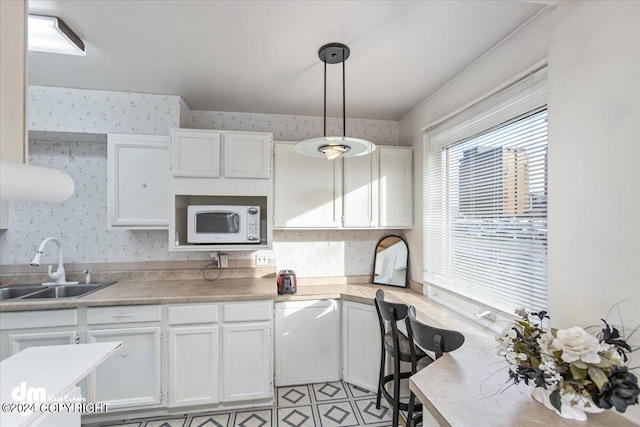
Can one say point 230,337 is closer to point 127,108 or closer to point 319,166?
point 319,166

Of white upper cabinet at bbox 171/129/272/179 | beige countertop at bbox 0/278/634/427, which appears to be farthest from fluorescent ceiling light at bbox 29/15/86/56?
beige countertop at bbox 0/278/634/427

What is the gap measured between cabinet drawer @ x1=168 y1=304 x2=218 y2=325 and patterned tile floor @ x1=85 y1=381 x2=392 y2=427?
0.71 metres

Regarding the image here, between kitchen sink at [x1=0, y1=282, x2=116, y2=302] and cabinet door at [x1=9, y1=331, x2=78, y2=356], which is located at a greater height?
kitchen sink at [x1=0, y1=282, x2=116, y2=302]

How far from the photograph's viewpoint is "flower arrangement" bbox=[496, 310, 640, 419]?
2.90ft

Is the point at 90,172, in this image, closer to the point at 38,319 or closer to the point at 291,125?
the point at 38,319

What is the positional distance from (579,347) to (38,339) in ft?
9.87

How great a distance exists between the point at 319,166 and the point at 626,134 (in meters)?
2.08

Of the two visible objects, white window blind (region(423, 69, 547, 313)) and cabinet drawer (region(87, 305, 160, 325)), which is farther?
cabinet drawer (region(87, 305, 160, 325))

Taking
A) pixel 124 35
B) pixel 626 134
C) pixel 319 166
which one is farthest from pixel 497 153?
pixel 124 35

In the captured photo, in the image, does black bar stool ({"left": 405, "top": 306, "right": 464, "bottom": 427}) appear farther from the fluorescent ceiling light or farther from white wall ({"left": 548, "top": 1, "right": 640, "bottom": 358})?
the fluorescent ceiling light

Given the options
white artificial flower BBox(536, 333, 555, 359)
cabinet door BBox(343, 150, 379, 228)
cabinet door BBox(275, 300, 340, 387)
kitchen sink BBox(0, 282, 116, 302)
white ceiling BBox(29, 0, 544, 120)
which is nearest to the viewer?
white artificial flower BBox(536, 333, 555, 359)

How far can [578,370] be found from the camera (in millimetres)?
917

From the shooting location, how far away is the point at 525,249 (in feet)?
5.49

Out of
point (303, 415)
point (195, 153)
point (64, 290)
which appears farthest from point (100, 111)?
point (303, 415)
